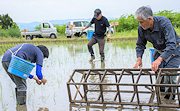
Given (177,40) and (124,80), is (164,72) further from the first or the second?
(124,80)

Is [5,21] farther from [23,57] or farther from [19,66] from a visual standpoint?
[19,66]

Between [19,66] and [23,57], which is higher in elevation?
[23,57]

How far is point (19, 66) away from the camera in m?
3.17

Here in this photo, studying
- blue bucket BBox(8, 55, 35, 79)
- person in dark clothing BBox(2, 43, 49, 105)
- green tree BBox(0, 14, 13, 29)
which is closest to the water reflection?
person in dark clothing BBox(2, 43, 49, 105)

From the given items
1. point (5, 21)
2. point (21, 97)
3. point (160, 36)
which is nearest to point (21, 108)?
point (21, 97)

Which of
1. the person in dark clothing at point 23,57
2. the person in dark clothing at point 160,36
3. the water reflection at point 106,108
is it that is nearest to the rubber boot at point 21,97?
the person in dark clothing at point 23,57

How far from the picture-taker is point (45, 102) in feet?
12.5

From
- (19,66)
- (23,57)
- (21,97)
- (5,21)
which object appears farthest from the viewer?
(5,21)

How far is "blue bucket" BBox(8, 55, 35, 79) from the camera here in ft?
10.3

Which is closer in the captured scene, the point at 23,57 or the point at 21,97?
the point at 23,57

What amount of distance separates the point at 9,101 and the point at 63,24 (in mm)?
23583

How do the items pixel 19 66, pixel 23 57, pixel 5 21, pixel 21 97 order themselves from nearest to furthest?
pixel 19 66
pixel 23 57
pixel 21 97
pixel 5 21

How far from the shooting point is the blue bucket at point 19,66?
123 inches

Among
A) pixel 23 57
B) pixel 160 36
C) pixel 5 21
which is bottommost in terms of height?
pixel 23 57
